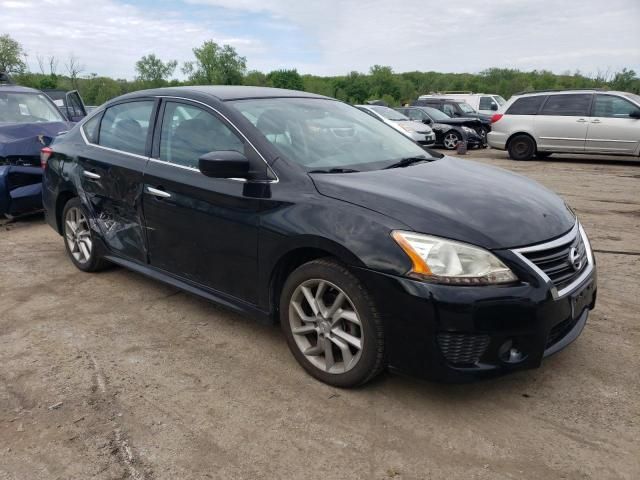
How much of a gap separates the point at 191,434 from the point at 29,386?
111 centimetres

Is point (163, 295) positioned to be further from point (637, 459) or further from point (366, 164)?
point (637, 459)

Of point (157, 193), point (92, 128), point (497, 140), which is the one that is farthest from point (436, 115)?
point (157, 193)

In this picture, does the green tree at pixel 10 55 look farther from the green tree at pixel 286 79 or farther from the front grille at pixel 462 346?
the front grille at pixel 462 346

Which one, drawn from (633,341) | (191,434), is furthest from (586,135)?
(191,434)

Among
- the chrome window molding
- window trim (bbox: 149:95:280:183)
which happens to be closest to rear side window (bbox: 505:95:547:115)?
the chrome window molding

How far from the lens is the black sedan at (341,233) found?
2625 millimetres

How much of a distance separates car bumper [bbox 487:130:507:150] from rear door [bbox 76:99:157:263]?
455 inches

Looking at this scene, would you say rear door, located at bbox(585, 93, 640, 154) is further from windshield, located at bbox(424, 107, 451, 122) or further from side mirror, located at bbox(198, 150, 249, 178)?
side mirror, located at bbox(198, 150, 249, 178)

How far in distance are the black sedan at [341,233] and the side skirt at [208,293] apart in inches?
0.5

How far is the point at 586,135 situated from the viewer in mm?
12797

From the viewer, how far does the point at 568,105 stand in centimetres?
1305

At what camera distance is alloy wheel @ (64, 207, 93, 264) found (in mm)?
4918

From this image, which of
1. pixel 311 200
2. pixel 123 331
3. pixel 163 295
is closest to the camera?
pixel 311 200

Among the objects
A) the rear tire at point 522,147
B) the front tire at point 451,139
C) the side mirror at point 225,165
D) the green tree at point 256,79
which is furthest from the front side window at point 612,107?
the green tree at point 256,79
